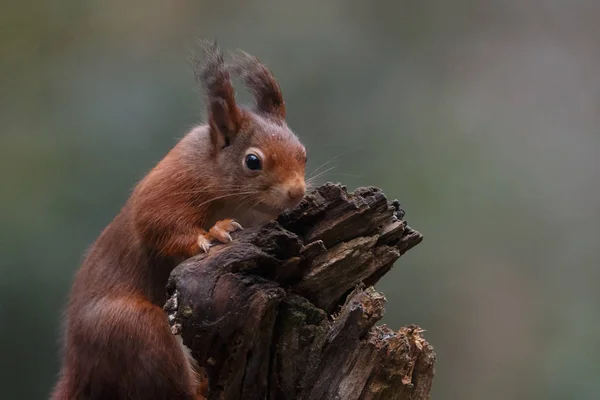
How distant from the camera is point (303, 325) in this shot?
4.76 feet

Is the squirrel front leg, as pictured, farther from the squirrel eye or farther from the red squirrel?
the squirrel eye

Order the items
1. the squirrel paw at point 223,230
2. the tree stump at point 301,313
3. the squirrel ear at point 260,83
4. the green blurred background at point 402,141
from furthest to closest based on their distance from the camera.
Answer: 1. the green blurred background at point 402,141
2. the squirrel ear at point 260,83
3. the squirrel paw at point 223,230
4. the tree stump at point 301,313

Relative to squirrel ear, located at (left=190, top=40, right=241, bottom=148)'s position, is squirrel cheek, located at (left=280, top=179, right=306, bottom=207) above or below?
below

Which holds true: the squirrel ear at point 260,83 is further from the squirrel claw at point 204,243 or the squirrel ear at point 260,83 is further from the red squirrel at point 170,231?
the squirrel claw at point 204,243

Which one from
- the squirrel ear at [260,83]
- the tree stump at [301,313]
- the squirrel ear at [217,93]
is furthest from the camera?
the squirrel ear at [260,83]

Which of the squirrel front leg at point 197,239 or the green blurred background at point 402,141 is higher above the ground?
the green blurred background at point 402,141

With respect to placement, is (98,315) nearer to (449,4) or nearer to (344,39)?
(344,39)

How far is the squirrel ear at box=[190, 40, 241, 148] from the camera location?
1.60 m

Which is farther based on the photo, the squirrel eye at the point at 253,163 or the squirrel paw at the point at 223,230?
the squirrel eye at the point at 253,163

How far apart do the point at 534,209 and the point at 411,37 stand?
841mm

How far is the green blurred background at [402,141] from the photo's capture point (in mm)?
2381

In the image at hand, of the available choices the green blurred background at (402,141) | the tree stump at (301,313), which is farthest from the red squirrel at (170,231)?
the green blurred background at (402,141)

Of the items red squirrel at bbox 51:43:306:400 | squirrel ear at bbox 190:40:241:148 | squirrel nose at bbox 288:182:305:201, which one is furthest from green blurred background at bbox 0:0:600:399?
squirrel nose at bbox 288:182:305:201

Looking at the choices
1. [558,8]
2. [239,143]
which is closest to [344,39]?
[558,8]
